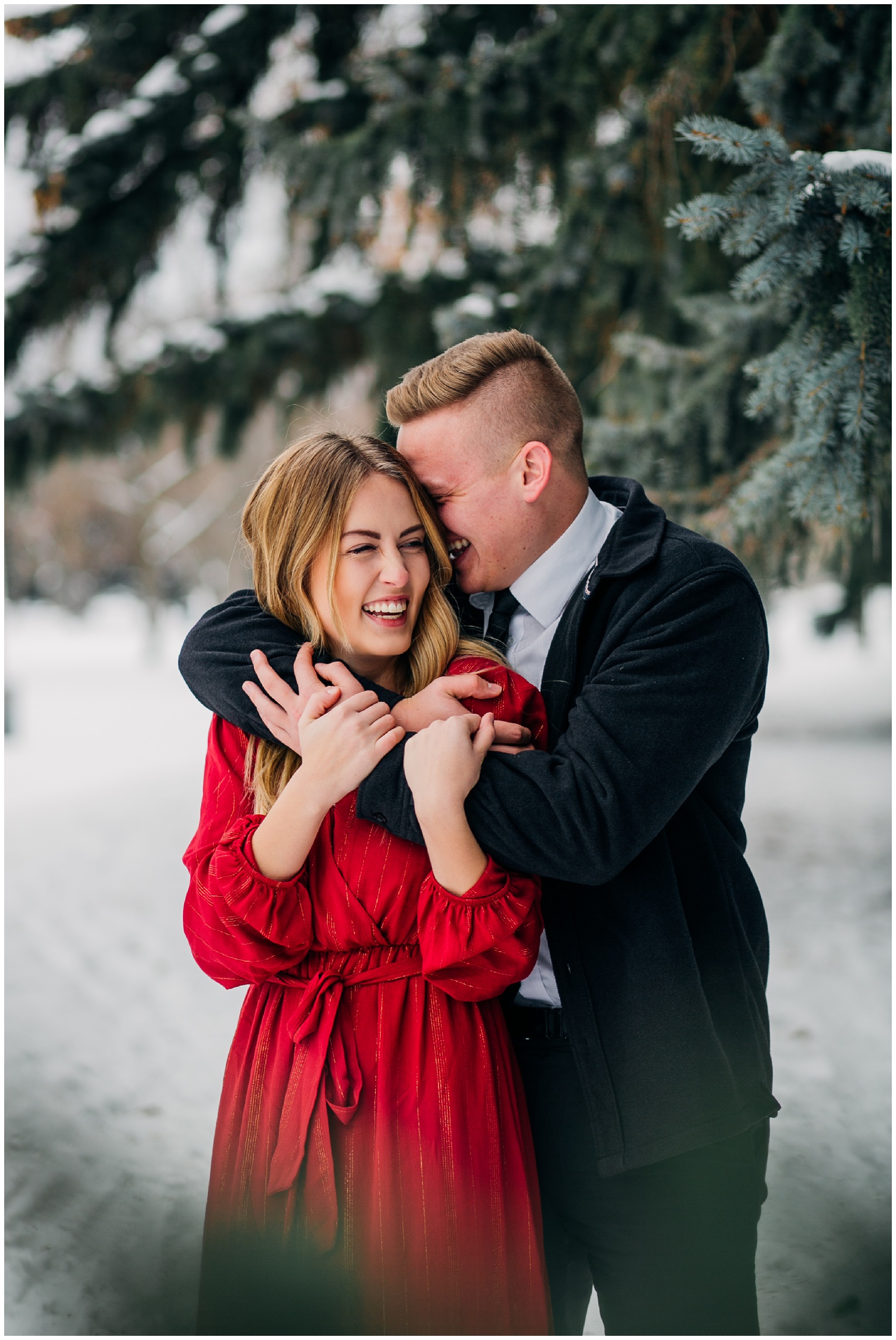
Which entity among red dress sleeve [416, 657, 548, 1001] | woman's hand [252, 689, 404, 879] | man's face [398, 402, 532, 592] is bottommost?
red dress sleeve [416, 657, 548, 1001]

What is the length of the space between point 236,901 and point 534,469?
3.37ft

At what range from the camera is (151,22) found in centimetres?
468

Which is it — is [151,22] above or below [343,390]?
above

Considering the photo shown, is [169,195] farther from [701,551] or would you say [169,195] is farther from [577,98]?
[701,551]

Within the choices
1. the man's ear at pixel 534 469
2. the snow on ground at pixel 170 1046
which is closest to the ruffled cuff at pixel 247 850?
the man's ear at pixel 534 469

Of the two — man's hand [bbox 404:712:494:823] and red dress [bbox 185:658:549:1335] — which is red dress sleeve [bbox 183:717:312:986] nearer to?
red dress [bbox 185:658:549:1335]

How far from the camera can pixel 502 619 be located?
2.07 m

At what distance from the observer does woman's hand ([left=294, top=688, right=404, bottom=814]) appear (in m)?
1.55

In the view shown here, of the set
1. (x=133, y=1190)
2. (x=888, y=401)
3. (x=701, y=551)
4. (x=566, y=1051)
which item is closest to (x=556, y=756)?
(x=701, y=551)

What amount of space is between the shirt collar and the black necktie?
0.05m

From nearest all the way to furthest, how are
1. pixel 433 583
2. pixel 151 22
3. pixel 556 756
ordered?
pixel 556 756 → pixel 433 583 → pixel 151 22

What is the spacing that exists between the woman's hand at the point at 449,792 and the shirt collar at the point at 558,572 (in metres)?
0.48

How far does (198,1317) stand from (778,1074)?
305cm

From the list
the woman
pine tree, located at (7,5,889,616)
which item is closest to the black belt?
the woman
